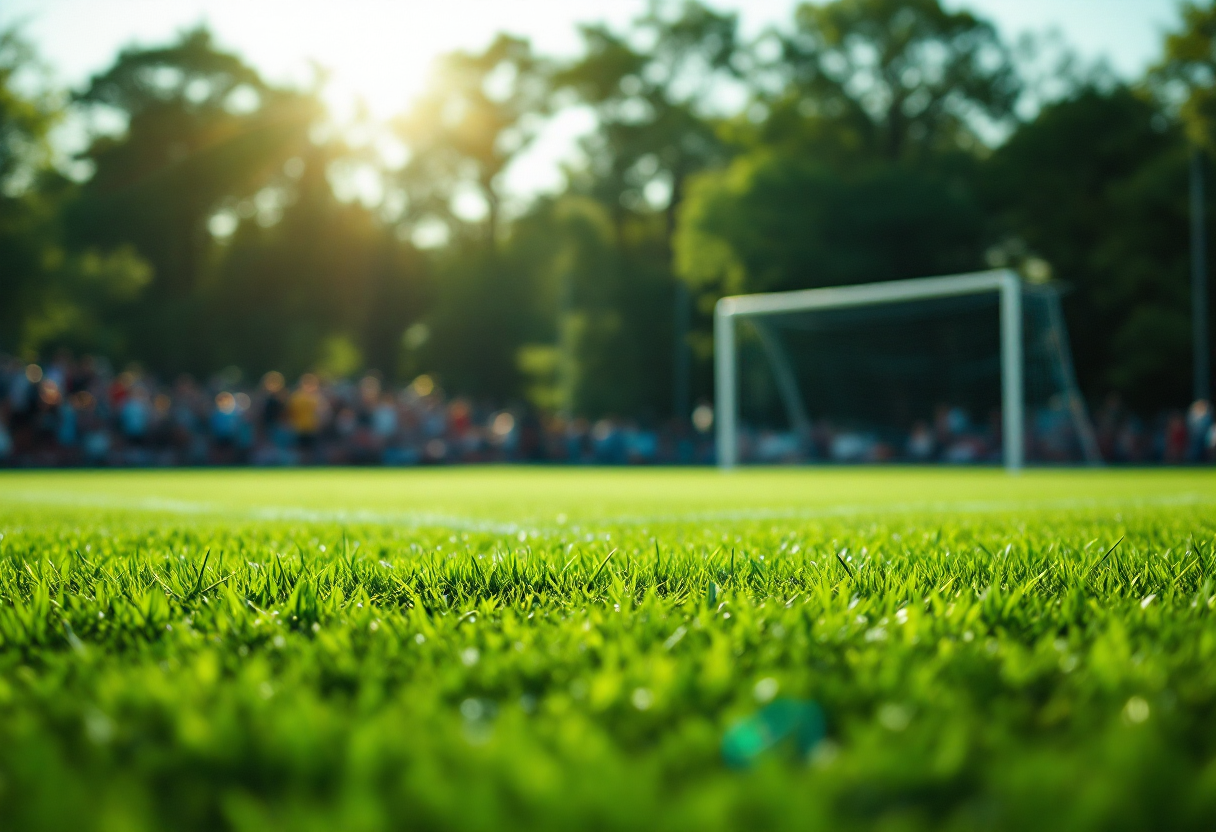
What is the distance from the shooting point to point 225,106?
46.8 metres

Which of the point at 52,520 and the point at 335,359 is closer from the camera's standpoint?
the point at 52,520

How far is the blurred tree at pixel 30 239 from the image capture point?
105 ft

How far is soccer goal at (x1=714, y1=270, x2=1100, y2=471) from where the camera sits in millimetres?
22203

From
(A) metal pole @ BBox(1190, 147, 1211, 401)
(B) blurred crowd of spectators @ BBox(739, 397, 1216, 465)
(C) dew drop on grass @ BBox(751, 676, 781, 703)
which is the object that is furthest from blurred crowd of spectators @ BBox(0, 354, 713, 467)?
(C) dew drop on grass @ BBox(751, 676, 781, 703)

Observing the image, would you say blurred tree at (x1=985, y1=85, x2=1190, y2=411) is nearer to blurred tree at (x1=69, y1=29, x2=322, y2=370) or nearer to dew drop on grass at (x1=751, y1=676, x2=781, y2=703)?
blurred tree at (x1=69, y1=29, x2=322, y2=370)

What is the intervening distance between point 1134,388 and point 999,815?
34.7 meters

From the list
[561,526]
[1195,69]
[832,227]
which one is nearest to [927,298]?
[832,227]

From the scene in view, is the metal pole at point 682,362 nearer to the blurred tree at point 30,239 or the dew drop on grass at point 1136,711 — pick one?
the blurred tree at point 30,239

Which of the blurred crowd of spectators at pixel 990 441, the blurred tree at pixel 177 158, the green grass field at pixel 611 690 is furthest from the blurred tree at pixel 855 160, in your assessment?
the green grass field at pixel 611 690

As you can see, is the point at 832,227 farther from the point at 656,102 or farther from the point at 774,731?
the point at 774,731

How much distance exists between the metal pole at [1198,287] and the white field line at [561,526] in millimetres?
24662

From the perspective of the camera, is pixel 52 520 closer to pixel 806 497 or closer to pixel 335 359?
pixel 806 497

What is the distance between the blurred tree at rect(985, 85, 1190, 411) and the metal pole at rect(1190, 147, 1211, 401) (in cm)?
54

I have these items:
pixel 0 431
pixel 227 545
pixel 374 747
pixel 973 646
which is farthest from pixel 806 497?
pixel 0 431
